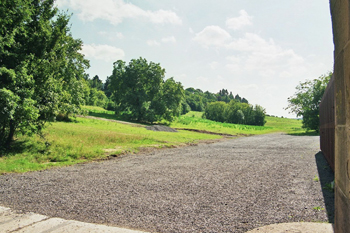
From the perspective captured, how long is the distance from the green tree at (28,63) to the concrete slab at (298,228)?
1099 centimetres

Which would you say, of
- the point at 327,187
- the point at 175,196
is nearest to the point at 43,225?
the point at 175,196

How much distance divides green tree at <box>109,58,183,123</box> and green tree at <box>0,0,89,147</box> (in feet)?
107

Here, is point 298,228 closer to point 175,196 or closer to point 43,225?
point 175,196

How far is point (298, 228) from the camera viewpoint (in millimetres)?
4152

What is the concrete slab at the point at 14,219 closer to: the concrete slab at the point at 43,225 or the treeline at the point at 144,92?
the concrete slab at the point at 43,225

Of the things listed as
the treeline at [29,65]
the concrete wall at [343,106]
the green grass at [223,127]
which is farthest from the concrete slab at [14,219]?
the green grass at [223,127]

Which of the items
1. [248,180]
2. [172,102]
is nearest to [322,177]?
[248,180]

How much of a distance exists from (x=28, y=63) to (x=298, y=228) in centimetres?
1359

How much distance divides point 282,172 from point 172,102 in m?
40.2

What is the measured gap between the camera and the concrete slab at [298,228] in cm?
402

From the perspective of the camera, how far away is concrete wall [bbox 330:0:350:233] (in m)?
1.91

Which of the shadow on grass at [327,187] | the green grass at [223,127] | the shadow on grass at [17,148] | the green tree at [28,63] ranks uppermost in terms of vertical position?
the green tree at [28,63]

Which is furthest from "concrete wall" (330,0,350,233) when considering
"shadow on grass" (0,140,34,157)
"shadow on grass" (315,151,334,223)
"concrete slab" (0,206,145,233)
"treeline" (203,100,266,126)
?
"treeline" (203,100,266,126)

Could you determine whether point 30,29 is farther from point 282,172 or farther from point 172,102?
point 172,102
